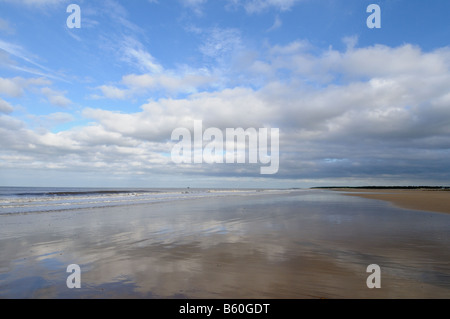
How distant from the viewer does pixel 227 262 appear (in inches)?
294

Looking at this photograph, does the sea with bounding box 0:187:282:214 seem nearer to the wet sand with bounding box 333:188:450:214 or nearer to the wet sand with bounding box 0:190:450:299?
the wet sand with bounding box 0:190:450:299

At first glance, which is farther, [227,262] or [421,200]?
[421,200]

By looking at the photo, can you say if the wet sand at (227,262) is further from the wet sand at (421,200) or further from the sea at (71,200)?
the sea at (71,200)

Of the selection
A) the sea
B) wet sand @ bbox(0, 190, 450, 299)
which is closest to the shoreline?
wet sand @ bbox(0, 190, 450, 299)

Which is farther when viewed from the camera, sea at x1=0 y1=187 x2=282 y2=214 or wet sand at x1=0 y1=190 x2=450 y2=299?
sea at x1=0 y1=187 x2=282 y2=214

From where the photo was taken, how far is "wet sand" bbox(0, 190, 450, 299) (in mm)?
5445

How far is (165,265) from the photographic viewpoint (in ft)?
23.5

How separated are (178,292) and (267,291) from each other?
1890 mm

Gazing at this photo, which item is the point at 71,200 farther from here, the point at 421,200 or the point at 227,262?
the point at 421,200

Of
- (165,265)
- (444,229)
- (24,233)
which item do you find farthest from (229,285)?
(444,229)

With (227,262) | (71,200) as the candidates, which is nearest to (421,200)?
(227,262)

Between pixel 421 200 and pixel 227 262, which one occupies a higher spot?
pixel 227 262

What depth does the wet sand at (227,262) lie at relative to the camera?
5445 mm
